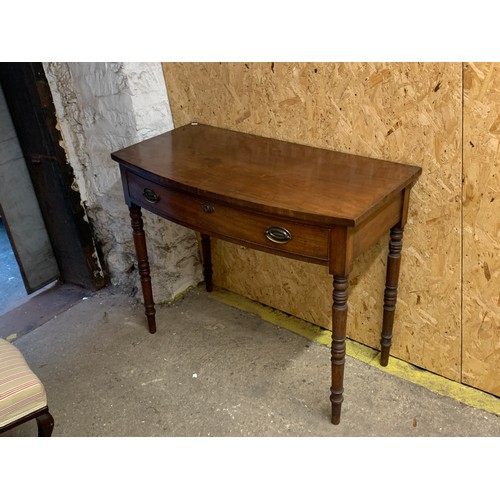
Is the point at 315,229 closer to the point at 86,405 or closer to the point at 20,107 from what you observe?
the point at 86,405

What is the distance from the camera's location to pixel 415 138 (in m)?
1.93

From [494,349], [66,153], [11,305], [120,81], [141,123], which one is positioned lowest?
[11,305]

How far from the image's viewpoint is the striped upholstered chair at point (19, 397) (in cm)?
169

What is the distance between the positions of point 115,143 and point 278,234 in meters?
1.12

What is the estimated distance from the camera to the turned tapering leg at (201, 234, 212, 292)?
283 cm

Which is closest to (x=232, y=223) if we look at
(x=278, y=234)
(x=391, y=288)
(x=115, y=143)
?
(x=278, y=234)

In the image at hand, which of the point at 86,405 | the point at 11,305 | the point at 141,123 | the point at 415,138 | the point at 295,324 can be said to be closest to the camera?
the point at 415,138

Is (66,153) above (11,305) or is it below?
above

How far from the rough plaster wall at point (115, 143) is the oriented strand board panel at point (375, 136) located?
156 millimetres

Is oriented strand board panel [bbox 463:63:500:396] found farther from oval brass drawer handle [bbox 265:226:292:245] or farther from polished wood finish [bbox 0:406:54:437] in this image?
polished wood finish [bbox 0:406:54:437]

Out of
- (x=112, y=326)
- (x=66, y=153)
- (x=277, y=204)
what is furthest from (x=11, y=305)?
(x=277, y=204)

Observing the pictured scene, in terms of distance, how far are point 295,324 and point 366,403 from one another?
0.56 metres

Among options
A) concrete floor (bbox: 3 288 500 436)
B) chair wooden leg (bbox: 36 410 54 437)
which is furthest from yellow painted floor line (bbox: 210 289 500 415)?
chair wooden leg (bbox: 36 410 54 437)

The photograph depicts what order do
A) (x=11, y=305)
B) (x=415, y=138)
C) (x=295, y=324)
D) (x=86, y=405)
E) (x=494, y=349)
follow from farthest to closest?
(x=11, y=305)
(x=295, y=324)
(x=86, y=405)
(x=494, y=349)
(x=415, y=138)
